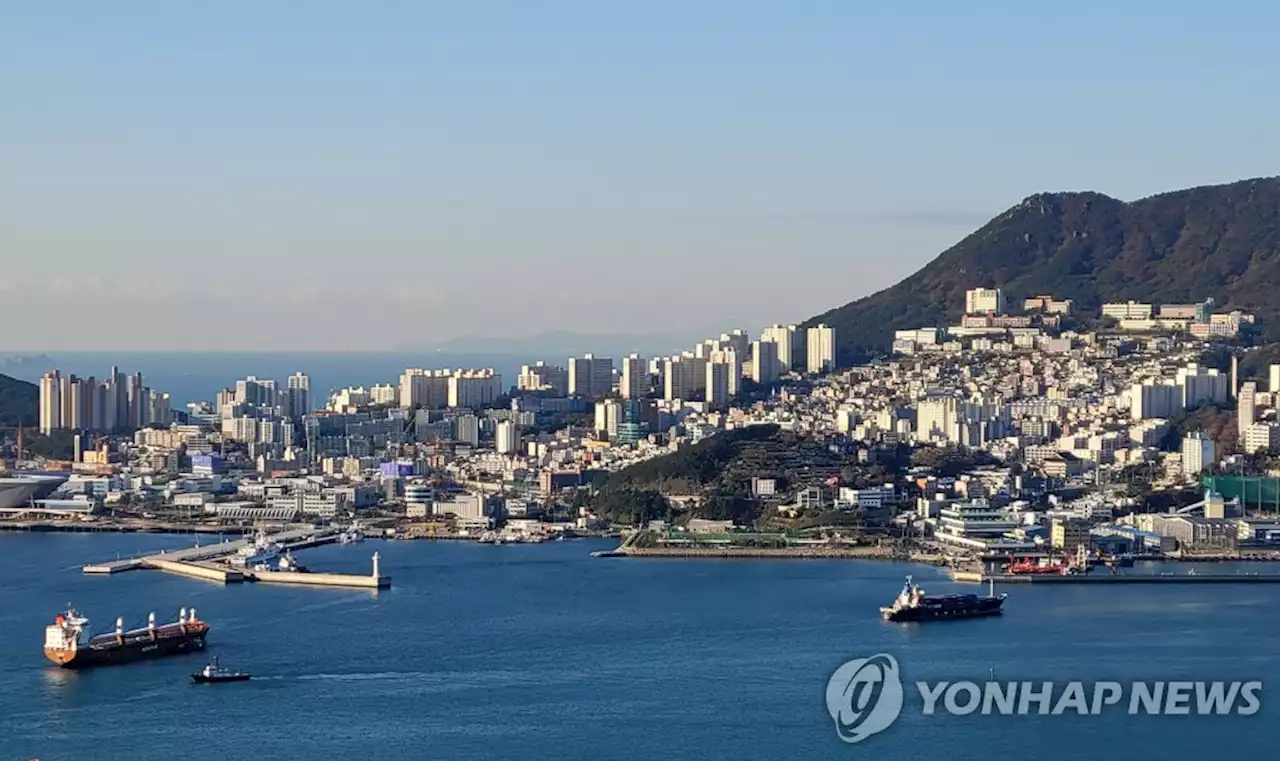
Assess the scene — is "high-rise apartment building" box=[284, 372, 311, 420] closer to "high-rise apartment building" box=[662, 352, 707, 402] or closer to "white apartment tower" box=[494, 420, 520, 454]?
"white apartment tower" box=[494, 420, 520, 454]

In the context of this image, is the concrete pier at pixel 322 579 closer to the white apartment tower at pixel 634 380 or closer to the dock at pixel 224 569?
the dock at pixel 224 569

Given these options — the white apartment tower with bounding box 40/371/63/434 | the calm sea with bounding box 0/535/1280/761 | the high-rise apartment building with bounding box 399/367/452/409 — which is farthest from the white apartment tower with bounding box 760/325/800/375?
the calm sea with bounding box 0/535/1280/761

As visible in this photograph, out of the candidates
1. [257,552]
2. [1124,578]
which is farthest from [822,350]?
[1124,578]

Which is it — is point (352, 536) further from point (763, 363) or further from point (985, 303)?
point (985, 303)

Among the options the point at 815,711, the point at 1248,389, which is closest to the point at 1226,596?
the point at 815,711

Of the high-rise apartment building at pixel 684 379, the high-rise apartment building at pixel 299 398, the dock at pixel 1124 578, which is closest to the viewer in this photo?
the dock at pixel 1124 578

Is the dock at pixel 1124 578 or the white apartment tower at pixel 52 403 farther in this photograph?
the white apartment tower at pixel 52 403

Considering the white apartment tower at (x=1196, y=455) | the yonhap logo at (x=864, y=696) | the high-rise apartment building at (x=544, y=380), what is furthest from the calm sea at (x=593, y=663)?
the high-rise apartment building at (x=544, y=380)

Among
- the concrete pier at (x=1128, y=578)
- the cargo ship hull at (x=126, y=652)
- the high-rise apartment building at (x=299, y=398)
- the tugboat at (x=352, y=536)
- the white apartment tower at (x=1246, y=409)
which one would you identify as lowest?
the cargo ship hull at (x=126, y=652)
